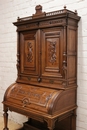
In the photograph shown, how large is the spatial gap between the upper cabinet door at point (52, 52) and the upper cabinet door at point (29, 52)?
0.44 ft

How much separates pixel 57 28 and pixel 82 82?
34.0 inches

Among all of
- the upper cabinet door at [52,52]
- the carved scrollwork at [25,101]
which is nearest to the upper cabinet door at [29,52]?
the upper cabinet door at [52,52]

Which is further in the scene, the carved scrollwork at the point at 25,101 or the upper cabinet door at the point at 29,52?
the upper cabinet door at the point at 29,52

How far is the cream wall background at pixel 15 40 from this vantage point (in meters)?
2.61

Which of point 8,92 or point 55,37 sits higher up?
point 55,37

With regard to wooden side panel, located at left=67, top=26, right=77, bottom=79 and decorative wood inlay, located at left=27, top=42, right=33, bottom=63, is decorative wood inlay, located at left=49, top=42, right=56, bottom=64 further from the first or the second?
decorative wood inlay, located at left=27, top=42, right=33, bottom=63

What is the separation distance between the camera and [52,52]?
2572 millimetres

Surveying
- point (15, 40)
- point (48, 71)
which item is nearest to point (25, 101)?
point (48, 71)

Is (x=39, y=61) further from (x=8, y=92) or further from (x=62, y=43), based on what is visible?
(x=8, y=92)

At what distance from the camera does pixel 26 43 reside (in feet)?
9.57

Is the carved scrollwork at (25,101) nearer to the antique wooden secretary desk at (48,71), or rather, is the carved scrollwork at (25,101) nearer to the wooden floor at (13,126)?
the antique wooden secretary desk at (48,71)

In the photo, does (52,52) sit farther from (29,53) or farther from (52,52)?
(29,53)

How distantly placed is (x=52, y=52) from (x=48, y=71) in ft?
0.93

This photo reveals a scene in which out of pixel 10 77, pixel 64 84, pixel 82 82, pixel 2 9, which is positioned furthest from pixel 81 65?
pixel 2 9
